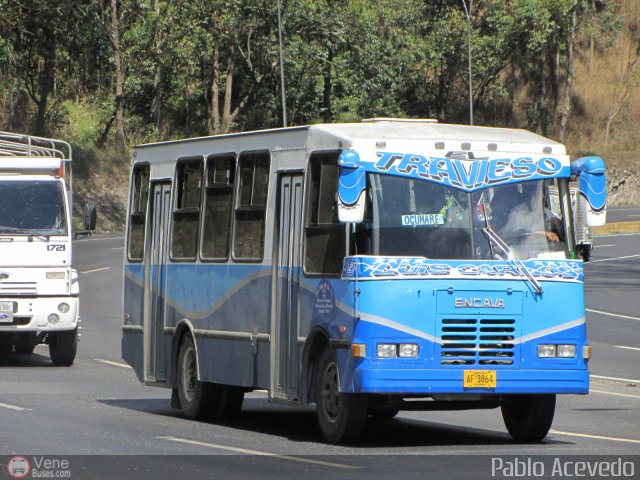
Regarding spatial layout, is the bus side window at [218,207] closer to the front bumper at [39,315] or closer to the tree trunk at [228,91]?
the front bumper at [39,315]

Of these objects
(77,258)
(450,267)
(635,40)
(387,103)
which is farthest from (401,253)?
(635,40)

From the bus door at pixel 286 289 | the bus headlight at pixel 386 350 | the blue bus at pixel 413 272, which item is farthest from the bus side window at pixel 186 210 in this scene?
the bus headlight at pixel 386 350

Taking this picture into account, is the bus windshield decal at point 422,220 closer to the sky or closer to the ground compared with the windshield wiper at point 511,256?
closer to the sky

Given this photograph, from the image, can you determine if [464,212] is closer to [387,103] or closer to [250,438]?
[250,438]

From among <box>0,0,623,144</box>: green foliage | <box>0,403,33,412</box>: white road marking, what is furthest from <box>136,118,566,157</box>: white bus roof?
<box>0,0,623,144</box>: green foliage

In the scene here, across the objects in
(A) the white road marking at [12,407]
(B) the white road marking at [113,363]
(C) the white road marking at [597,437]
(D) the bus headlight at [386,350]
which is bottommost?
(C) the white road marking at [597,437]

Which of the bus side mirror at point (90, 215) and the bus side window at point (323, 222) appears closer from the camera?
the bus side window at point (323, 222)

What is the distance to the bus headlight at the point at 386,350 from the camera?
461 inches

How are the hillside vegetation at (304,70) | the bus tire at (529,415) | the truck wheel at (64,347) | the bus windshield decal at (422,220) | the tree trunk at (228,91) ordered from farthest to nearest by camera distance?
1. the tree trunk at (228,91)
2. the hillside vegetation at (304,70)
3. the truck wheel at (64,347)
4. the bus tire at (529,415)
5. the bus windshield decal at (422,220)

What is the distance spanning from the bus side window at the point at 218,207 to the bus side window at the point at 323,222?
1777 mm

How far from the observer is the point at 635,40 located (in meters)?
82.8

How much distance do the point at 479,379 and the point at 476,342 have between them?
12.3 inches

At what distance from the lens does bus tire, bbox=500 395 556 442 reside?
12.6 m
